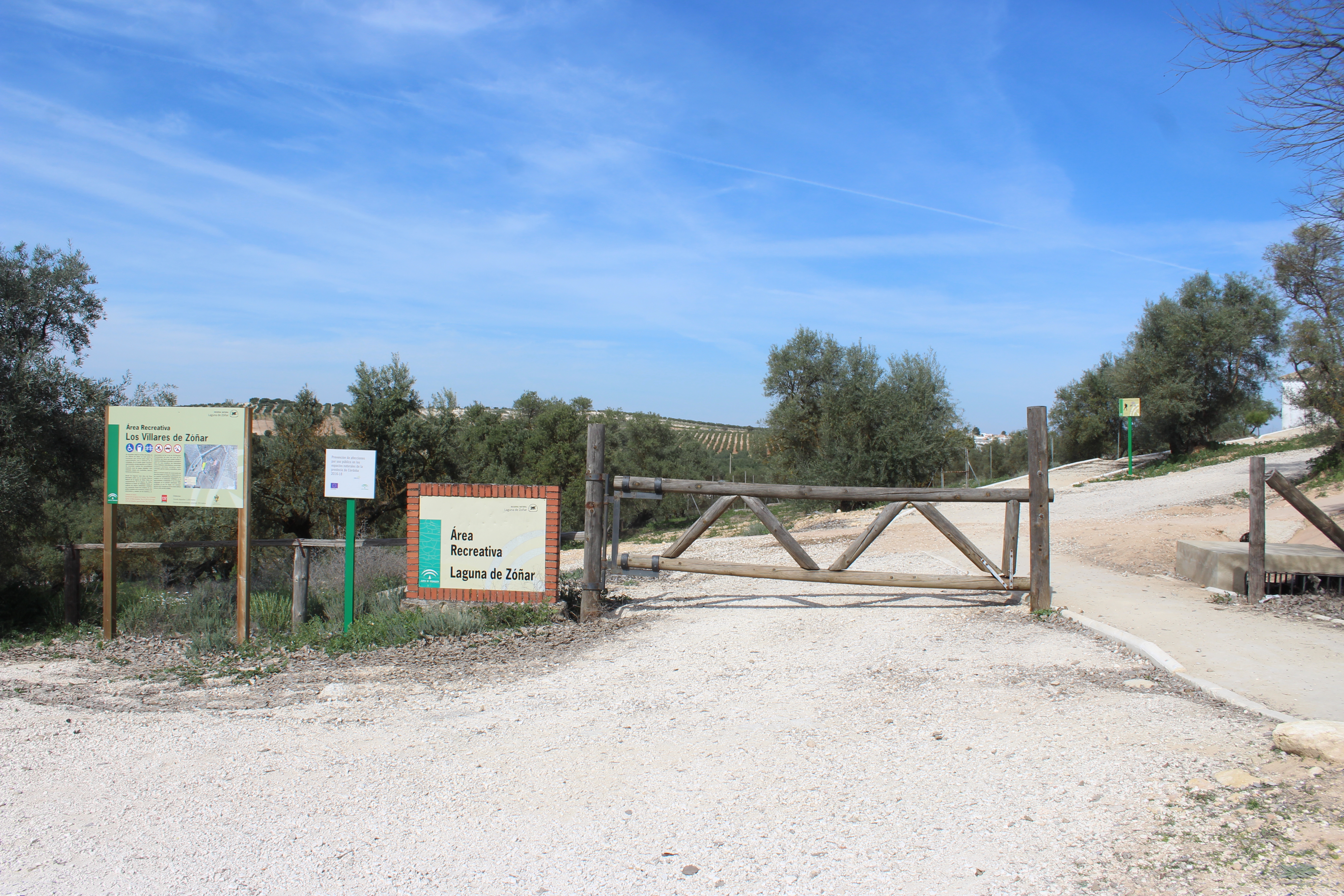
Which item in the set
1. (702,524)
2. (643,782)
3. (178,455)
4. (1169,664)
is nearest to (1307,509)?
(1169,664)

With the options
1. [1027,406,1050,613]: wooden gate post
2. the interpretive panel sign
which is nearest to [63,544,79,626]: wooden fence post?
the interpretive panel sign

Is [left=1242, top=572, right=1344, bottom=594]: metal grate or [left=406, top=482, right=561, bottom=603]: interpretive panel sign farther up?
[left=406, top=482, right=561, bottom=603]: interpretive panel sign

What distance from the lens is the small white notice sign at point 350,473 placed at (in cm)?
830

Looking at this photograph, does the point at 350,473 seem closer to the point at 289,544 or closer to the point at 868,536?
the point at 289,544

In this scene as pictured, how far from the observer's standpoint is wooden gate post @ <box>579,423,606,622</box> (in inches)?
332

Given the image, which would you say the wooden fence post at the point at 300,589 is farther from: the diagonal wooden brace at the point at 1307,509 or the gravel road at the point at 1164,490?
the gravel road at the point at 1164,490

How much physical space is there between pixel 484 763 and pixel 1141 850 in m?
3.26

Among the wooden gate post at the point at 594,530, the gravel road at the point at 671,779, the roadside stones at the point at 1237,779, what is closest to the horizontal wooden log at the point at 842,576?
the wooden gate post at the point at 594,530

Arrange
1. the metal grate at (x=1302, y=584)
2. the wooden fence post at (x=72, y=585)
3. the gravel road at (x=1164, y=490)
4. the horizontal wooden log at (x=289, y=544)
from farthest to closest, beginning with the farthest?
the gravel road at (x=1164, y=490) < the wooden fence post at (x=72, y=585) < the metal grate at (x=1302, y=584) < the horizontal wooden log at (x=289, y=544)

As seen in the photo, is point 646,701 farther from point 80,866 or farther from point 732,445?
point 732,445

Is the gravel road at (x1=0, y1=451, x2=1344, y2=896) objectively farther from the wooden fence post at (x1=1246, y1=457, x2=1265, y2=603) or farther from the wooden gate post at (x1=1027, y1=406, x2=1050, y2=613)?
the wooden fence post at (x1=1246, y1=457, x2=1265, y2=603)

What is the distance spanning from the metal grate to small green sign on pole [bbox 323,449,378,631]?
9.47 m

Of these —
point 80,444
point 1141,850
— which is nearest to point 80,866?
point 1141,850

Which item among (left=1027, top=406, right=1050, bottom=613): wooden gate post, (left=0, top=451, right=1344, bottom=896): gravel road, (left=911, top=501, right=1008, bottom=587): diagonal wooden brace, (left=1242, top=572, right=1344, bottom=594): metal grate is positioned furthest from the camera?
(left=1242, top=572, right=1344, bottom=594): metal grate
